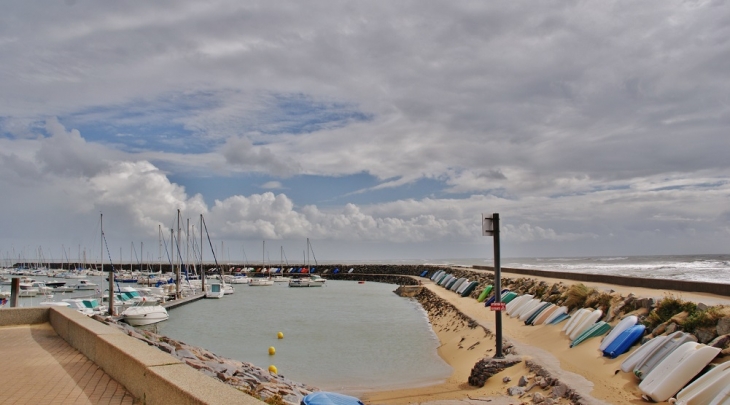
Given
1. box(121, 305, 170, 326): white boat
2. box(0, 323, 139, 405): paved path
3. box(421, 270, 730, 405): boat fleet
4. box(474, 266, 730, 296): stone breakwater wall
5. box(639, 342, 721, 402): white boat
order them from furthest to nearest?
box(121, 305, 170, 326): white boat < box(474, 266, 730, 296): stone breakwater wall < box(639, 342, 721, 402): white boat < box(421, 270, 730, 405): boat fleet < box(0, 323, 139, 405): paved path

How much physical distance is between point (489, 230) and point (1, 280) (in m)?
96.6

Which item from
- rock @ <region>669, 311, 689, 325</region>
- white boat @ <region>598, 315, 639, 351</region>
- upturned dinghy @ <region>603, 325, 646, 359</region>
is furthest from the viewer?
white boat @ <region>598, 315, 639, 351</region>

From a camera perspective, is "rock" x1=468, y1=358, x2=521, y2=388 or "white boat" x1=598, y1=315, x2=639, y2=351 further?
"rock" x1=468, y1=358, x2=521, y2=388

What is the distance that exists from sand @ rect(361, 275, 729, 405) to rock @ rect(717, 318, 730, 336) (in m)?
1.77

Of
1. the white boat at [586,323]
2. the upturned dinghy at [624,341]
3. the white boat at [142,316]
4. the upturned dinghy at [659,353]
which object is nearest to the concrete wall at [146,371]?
the upturned dinghy at [659,353]

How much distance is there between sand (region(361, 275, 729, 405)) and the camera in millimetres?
10414

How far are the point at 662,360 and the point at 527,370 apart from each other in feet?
10.1

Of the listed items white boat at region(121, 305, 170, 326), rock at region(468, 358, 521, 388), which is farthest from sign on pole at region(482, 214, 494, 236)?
white boat at region(121, 305, 170, 326)

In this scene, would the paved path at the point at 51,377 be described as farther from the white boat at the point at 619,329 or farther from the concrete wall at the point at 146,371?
the white boat at the point at 619,329

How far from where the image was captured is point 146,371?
581 cm

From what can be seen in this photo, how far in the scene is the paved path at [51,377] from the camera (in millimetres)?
6406

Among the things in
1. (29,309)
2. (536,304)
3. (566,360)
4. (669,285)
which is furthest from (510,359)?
(29,309)

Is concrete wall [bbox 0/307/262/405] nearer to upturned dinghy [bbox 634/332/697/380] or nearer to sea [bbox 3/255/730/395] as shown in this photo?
sea [bbox 3/255/730/395]

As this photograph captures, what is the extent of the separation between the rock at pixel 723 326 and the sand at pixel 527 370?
1774 mm
